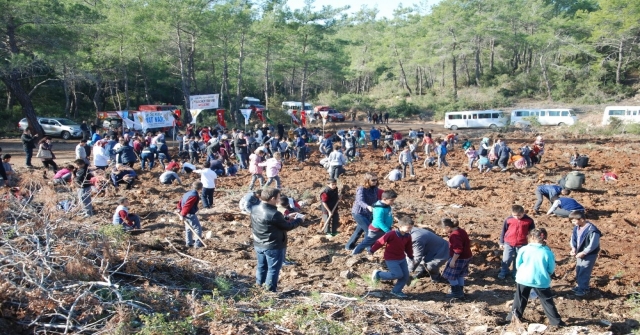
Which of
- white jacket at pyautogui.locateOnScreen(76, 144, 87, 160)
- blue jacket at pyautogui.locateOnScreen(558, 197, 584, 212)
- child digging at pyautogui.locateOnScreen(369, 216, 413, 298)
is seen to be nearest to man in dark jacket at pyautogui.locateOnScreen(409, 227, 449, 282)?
child digging at pyautogui.locateOnScreen(369, 216, 413, 298)

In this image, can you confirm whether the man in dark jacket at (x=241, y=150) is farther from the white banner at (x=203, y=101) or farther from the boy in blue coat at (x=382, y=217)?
the boy in blue coat at (x=382, y=217)

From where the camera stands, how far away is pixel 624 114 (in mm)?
28406

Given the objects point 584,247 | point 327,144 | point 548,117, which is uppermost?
point 548,117

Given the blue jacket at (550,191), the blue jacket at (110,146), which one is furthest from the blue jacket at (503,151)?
the blue jacket at (110,146)

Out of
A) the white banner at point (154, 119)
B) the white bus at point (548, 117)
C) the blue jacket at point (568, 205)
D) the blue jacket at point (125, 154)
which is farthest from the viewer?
the white bus at point (548, 117)

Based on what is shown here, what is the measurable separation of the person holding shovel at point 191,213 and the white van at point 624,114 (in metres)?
28.2

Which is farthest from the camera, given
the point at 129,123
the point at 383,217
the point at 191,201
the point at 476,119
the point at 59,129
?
the point at 476,119

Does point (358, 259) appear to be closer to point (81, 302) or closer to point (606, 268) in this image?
point (606, 268)

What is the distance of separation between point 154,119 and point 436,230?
56.8 ft

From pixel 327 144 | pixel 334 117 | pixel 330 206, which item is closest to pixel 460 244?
pixel 330 206

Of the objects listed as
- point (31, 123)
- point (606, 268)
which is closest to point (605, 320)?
point (606, 268)

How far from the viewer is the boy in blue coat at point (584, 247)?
603cm

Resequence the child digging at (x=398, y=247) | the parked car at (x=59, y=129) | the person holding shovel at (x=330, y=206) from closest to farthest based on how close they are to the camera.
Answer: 1. the child digging at (x=398, y=247)
2. the person holding shovel at (x=330, y=206)
3. the parked car at (x=59, y=129)

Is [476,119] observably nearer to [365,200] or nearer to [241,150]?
[241,150]
